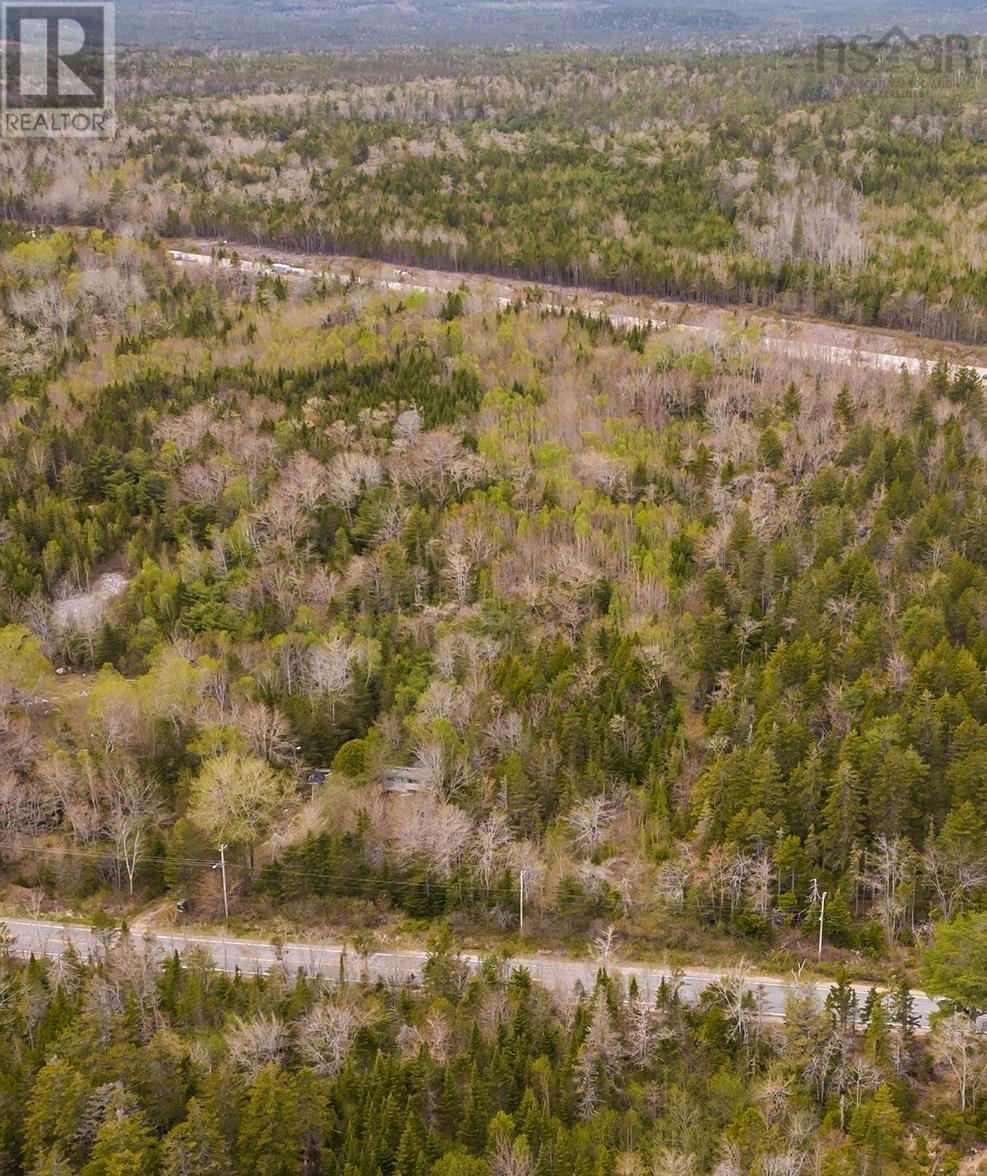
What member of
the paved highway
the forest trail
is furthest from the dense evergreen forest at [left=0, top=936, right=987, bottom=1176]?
the forest trail

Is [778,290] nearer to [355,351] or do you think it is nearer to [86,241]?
[355,351]

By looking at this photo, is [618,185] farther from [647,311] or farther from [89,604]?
[89,604]

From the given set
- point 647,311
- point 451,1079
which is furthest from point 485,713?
point 647,311

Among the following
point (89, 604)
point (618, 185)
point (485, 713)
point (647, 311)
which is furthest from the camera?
point (618, 185)

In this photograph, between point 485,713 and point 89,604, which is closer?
point 485,713

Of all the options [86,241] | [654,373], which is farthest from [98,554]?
[86,241]

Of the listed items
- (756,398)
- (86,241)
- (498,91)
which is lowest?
(756,398)

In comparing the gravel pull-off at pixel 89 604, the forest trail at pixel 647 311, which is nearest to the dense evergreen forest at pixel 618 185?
the forest trail at pixel 647 311
